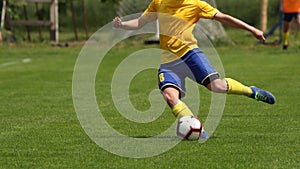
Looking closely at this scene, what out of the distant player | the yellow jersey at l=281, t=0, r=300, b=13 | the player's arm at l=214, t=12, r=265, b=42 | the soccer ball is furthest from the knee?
the yellow jersey at l=281, t=0, r=300, b=13

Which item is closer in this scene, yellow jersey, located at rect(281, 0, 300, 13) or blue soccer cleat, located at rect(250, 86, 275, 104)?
blue soccer cleat, located at rect(250, 86, 275, 104)

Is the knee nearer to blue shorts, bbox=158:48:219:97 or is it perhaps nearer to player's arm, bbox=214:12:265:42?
blue shorts, bbox=158:48:219:97

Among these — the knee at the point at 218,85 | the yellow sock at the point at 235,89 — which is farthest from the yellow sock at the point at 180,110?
the yellow sock at the point at 235,89

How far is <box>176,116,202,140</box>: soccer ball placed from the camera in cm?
771

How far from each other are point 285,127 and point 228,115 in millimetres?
1294

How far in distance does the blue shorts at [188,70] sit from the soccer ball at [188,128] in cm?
37

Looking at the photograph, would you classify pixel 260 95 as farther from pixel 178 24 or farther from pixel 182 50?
pixel 178 24

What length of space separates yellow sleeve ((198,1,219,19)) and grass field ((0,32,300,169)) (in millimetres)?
1109

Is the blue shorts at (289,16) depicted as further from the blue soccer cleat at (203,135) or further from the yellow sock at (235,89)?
the blue soccer cleat at (203,135)

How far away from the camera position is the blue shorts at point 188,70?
8094 millimetres

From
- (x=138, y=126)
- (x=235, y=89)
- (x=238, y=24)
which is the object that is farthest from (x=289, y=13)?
(x=238, y=24)

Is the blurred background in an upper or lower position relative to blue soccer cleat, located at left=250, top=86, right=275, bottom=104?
lower

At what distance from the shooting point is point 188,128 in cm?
770

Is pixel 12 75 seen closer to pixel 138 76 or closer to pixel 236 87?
pixel 138 76
